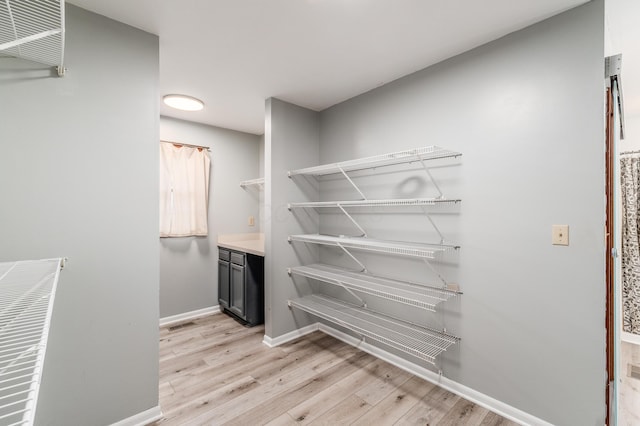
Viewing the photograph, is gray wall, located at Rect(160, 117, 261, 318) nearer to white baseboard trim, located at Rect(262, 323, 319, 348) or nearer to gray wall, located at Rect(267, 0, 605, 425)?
white baseboard trim, located at Rect(262, 323, 319, 348)

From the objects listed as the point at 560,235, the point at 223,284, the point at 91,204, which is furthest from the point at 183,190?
the point at 560,235

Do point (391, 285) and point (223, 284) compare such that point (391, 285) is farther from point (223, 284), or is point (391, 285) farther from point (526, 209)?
point (223, 284)

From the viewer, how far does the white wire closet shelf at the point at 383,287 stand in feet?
6.59

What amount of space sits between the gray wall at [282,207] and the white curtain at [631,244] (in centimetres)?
322

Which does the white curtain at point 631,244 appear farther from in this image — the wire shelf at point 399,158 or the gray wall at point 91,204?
the gray wall at point 91,204

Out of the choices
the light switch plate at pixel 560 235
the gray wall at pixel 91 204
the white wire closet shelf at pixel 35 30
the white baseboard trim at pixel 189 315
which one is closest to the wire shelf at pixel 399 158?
the light switch plate at pixel 560 235

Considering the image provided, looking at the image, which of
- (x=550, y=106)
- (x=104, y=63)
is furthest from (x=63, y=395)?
(x=550, y=106)

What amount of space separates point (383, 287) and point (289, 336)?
118 centimetres

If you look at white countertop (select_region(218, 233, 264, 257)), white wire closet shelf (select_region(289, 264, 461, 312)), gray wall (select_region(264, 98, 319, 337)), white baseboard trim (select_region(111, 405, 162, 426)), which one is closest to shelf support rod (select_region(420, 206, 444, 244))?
white wire closet shelf (select_region(289, 264, 461, 312))

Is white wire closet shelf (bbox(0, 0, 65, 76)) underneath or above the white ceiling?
underneath

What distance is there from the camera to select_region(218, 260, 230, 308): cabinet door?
139 inches

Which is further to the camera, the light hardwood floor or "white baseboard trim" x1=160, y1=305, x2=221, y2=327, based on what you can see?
"white baseboard trim" x1=160, y1=305, x2=221, y2=327

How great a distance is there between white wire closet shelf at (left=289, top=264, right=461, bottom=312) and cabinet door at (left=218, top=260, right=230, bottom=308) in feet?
3.38

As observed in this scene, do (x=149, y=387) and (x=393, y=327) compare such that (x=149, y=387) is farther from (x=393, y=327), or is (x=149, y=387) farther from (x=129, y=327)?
(x=393, y=327)
